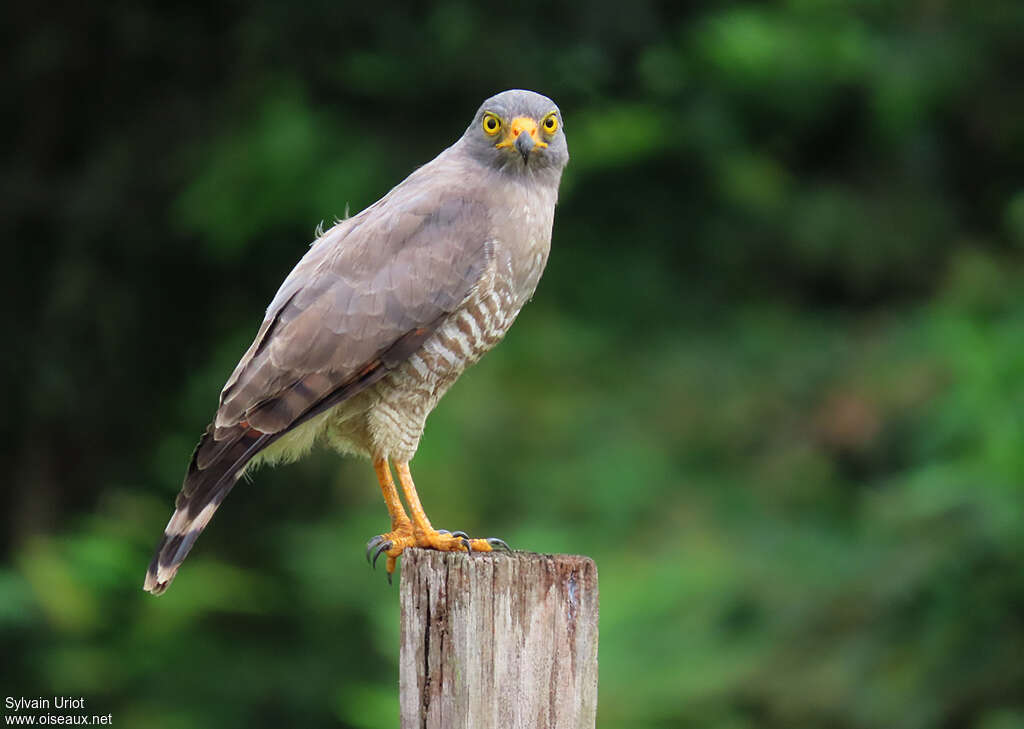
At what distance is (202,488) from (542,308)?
458 centimetres

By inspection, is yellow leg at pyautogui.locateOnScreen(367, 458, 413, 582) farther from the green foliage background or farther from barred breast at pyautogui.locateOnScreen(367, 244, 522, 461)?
the green foliage background

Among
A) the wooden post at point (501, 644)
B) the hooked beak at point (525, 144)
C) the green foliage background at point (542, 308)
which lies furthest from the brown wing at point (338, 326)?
the green foliage background at point (542, 308)

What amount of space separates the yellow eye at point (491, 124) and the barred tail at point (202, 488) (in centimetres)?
114

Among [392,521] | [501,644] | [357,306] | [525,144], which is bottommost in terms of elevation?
[501,644]

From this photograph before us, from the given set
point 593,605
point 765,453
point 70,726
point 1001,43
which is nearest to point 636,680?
point 765,453

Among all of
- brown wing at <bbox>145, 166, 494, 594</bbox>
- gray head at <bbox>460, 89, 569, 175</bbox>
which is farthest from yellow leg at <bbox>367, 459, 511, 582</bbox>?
gray head at <bbox>460, 89, 569, 175</bbox>

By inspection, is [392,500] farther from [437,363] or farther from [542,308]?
[542,308]

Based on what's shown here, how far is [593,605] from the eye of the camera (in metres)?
3.13

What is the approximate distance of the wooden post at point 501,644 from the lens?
120 inches

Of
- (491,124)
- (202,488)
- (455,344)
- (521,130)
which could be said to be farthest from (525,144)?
(202,488)

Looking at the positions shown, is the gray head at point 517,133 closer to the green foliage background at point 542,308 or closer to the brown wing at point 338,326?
the brown wing at point 338,326

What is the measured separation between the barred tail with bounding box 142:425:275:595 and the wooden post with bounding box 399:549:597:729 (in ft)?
2.68

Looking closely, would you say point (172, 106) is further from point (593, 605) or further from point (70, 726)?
point (593, 605)

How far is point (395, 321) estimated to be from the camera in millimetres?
3969
